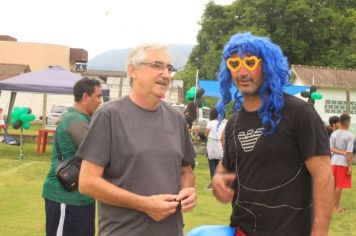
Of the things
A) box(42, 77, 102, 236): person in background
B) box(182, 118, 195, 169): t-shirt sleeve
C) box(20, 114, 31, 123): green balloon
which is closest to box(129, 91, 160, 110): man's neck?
box(182, 118, 195, 169): t-shirt sleeve

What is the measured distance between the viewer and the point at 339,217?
322 inches

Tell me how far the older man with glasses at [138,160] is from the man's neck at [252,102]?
42 centimetres

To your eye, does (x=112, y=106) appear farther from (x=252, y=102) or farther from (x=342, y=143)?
(x=342, y=143)

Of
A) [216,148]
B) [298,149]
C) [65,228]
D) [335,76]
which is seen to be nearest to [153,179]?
[298,149]

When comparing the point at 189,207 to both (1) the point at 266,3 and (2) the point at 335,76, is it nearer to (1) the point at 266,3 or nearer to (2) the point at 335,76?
(2) the point at 335,76

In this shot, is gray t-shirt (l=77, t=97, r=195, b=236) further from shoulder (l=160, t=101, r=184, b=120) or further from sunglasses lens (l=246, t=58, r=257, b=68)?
sunglasses lens (l=246, t=58, r=257, b=68)

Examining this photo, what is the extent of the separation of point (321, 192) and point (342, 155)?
6.43 metres

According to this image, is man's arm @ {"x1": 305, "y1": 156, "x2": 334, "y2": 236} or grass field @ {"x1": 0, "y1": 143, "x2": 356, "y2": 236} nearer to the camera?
man's arm @ {"x1": 305, "y1": 156, "x2": 334, "y2": 236}

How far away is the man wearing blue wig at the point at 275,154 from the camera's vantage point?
239 centimetres

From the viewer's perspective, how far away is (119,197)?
7.93 ft

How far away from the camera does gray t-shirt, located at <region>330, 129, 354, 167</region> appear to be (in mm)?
8391

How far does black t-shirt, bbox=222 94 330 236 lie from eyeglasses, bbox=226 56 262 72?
8.7 inches

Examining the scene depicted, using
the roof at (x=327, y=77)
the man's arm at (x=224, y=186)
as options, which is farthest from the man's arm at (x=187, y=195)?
the roof at (x=327, y=77)

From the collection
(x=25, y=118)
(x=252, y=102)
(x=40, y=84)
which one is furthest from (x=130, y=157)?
(x=25, y=118)
